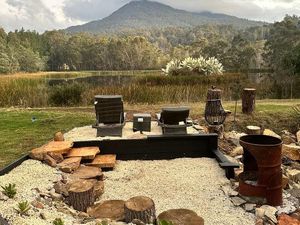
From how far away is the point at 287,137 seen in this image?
22.1 ft

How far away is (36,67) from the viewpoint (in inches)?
1789

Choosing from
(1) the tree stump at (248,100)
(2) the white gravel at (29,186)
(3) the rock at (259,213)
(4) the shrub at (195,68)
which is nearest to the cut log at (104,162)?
(2) the white gravel at (29,186)

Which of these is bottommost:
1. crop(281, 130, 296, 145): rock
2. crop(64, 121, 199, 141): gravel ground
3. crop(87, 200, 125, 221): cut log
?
crop(281, 130, 296, 145): rock

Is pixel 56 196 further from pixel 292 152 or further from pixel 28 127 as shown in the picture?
pixel 292 152

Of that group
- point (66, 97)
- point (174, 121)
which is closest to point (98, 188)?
point (174, 121)

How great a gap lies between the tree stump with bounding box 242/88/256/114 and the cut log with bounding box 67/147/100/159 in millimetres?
3809

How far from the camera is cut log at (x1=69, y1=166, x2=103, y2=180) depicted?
405cm

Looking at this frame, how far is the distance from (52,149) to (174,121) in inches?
76.5

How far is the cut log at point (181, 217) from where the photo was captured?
120 inches

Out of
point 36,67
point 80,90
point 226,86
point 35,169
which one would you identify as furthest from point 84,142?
point 36,67

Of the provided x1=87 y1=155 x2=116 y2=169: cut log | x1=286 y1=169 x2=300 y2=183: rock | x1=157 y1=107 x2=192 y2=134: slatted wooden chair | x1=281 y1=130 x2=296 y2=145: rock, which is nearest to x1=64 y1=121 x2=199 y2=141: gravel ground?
x1=157 y1=107 x2=192 y2=134: slatted wooden chair

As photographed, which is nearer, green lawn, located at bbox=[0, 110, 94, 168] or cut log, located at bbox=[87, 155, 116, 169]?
cut log, located at bbox=[87, 155, 116, 169]

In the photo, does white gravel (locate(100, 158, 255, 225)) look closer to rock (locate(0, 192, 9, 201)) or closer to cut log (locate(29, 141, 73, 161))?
cut log (locate(29, 141, 73, 161))

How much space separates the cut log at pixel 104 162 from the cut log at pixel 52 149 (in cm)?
40
